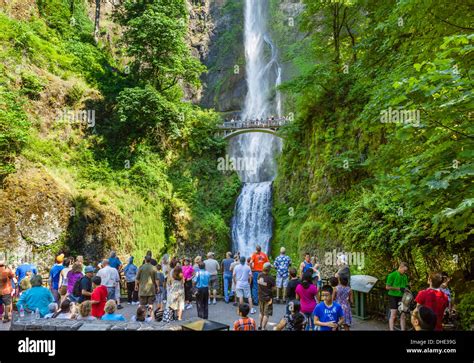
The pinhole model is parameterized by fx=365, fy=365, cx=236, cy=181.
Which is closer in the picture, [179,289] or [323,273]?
[179,289]

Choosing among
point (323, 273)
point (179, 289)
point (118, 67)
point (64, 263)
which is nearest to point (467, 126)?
point (179, 289)

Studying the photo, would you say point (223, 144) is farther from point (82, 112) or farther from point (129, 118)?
point (82, 112)

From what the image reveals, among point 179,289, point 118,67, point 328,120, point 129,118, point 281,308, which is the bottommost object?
point 281,308

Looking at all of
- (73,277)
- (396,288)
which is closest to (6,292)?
(73,277)

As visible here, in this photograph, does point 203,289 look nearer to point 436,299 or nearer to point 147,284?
point 147,284

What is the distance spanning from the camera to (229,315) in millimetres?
11070

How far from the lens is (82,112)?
26.1 meters

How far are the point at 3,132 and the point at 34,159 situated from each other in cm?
230

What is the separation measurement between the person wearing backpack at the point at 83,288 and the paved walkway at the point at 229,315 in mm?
1960

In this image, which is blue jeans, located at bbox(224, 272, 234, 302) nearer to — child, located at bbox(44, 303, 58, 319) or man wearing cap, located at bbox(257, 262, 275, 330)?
man wearing cap, located at bbox(257, 262, 275, 330)

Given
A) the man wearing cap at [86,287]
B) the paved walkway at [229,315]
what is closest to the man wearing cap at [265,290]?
the paved walkway at [229,315]

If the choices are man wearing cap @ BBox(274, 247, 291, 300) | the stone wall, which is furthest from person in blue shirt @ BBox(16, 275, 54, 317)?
man wearing cap @ BBox(274, 247, 291, 300)

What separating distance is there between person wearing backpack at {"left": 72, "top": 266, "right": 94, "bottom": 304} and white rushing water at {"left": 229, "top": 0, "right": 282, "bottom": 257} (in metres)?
20.6

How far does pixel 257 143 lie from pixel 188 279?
36.0m
